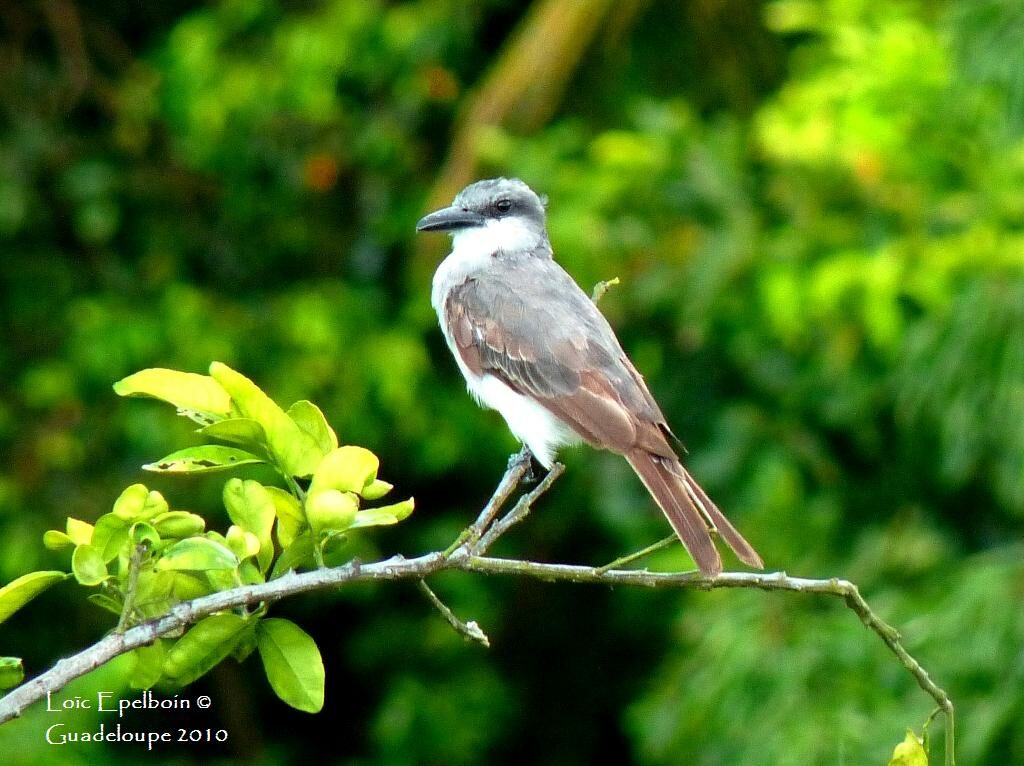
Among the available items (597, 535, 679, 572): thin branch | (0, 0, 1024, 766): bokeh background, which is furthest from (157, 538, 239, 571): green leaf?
(0, 0, 1024, 766): bokeh background

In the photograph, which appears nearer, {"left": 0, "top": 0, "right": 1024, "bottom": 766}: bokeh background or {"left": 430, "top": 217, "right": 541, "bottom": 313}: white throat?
{"left": 430, "top": 217, "right": 541, "bottom": 313}: white throat

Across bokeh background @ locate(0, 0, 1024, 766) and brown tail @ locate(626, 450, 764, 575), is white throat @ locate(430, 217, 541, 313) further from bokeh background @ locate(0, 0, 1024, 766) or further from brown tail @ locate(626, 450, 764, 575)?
bokeh background @ locate(0, 0, 1024, 766)

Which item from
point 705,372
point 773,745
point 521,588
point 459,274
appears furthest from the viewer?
point 521,588

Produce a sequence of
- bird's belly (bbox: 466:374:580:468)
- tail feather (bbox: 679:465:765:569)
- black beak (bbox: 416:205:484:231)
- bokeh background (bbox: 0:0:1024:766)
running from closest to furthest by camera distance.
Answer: tail feather (bbox: 679:465:765:569), bird's belly (bbox: 466:374:580:468), black beak (bbox: 416:205:484:231), bokeh background (bbox: 0:0:1024:766)

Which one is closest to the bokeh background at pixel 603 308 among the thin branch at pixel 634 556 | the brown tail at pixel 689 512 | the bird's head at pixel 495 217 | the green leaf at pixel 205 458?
the bird's head at pixel 495 217

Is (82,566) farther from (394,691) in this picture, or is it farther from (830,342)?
(394,691)

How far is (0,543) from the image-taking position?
652 centimetres

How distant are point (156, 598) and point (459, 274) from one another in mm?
2196

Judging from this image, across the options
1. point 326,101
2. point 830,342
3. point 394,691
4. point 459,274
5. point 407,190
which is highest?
point 326,101

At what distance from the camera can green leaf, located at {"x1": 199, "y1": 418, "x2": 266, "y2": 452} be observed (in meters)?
1.95

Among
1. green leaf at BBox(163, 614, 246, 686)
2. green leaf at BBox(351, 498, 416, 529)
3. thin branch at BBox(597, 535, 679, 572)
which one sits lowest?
thin branch at BBox(597, 535, 679, 572)

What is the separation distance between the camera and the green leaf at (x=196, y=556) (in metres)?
1.83

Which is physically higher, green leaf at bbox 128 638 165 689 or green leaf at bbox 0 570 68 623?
green leaf at bbox 0 570 68 623

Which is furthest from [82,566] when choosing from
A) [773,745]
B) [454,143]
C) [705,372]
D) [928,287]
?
[454,143]
